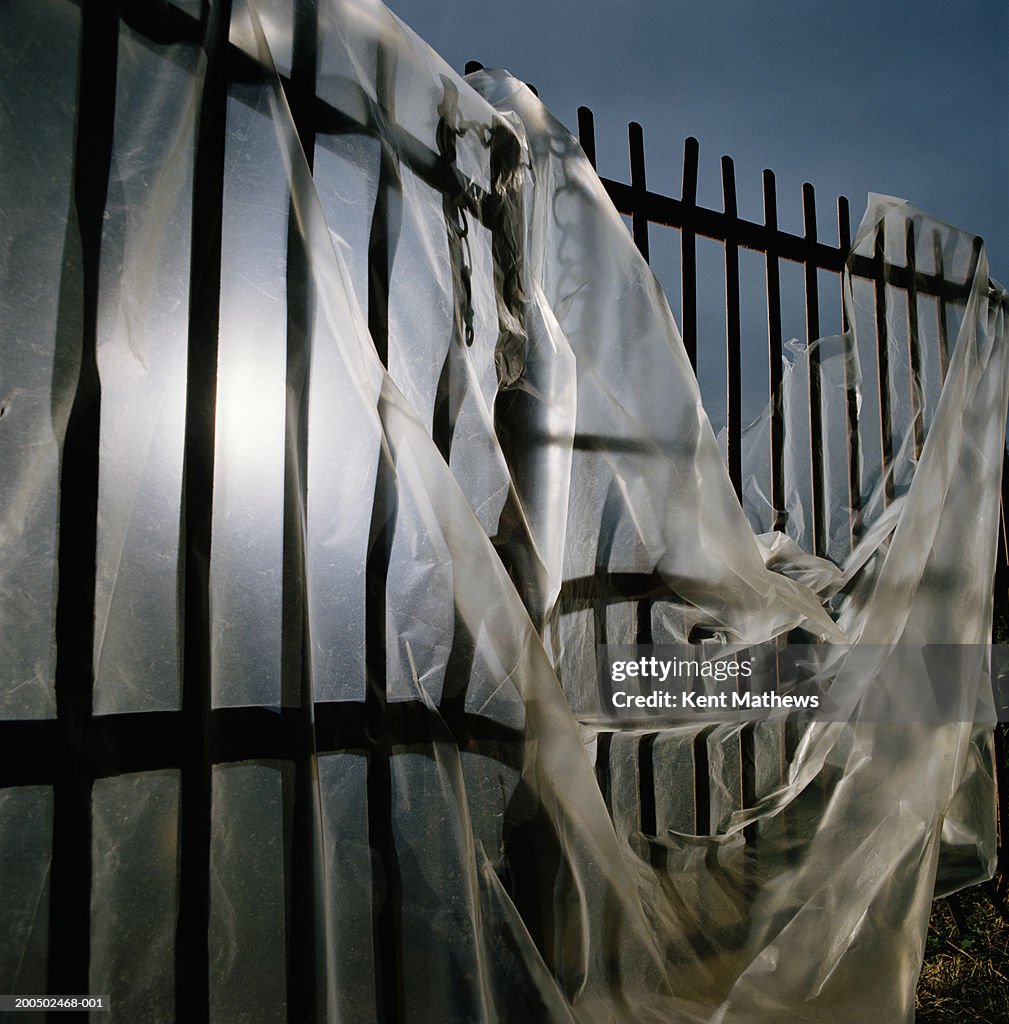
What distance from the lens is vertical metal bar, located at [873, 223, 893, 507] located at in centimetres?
175

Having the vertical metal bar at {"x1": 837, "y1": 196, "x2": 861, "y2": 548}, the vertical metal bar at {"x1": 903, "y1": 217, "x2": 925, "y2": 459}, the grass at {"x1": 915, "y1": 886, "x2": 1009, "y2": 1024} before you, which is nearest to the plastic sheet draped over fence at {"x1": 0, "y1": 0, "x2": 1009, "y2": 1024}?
the vertical metal bar at {"x1": 837, "y1": 196, "x2": 861, "y2": 548}

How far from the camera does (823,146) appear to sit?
46.7 feet

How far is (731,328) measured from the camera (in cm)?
213

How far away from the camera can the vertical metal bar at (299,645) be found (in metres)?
0.92

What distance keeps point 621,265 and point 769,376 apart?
2.99 feet

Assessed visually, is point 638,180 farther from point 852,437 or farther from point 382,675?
point 382,675

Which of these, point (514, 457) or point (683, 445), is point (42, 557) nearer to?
point (514, 457)

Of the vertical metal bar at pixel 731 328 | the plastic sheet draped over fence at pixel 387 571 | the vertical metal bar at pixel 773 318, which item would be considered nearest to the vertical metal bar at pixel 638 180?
the vertical metal bar at pixel 731 328

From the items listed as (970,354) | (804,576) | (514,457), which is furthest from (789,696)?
(970,354)

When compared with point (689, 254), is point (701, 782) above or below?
below

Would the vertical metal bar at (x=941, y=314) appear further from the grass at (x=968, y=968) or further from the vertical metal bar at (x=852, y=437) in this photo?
the grass at (x=968, y=968)

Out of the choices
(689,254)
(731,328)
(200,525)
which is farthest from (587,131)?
(200,525)

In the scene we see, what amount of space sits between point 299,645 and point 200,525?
18 centimetres

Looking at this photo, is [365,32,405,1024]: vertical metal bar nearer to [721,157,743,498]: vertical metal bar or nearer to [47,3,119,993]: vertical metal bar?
[47,3,119,993]: vertical metal bar
